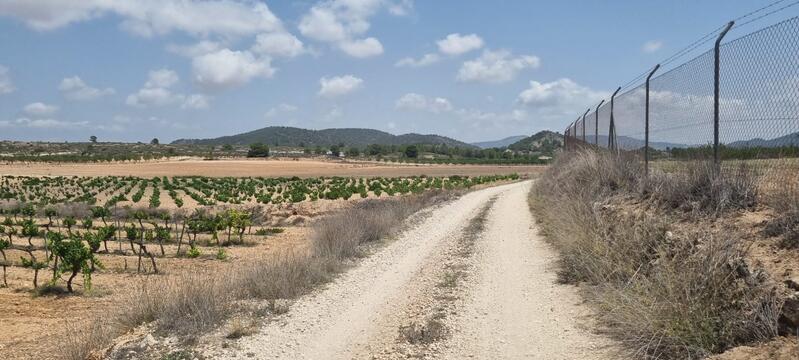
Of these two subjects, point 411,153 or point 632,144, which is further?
point 411,153

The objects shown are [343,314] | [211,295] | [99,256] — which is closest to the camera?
[343,314]

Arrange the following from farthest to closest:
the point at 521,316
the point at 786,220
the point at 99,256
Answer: the point at 99,256
the point at 521,316
the point at 786,220

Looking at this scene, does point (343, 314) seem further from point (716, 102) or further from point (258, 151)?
point (258, 151)

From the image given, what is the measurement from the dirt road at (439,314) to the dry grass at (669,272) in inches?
22.1

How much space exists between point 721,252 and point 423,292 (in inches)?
208

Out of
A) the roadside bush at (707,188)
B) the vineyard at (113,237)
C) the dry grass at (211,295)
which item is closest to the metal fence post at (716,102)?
the roadside bush at (707,188)

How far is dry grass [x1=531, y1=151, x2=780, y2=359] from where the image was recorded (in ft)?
18.5

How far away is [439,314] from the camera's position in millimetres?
8867

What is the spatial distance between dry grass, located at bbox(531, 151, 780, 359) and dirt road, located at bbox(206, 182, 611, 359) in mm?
560

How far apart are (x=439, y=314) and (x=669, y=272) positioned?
3292 mm

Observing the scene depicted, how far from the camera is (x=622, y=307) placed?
23.3 feet

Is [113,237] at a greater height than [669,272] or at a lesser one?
lesser

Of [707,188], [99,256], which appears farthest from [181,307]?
[99,256]

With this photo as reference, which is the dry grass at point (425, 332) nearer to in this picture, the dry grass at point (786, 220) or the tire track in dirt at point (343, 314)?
the tire track in dirt at point (343, 314)
